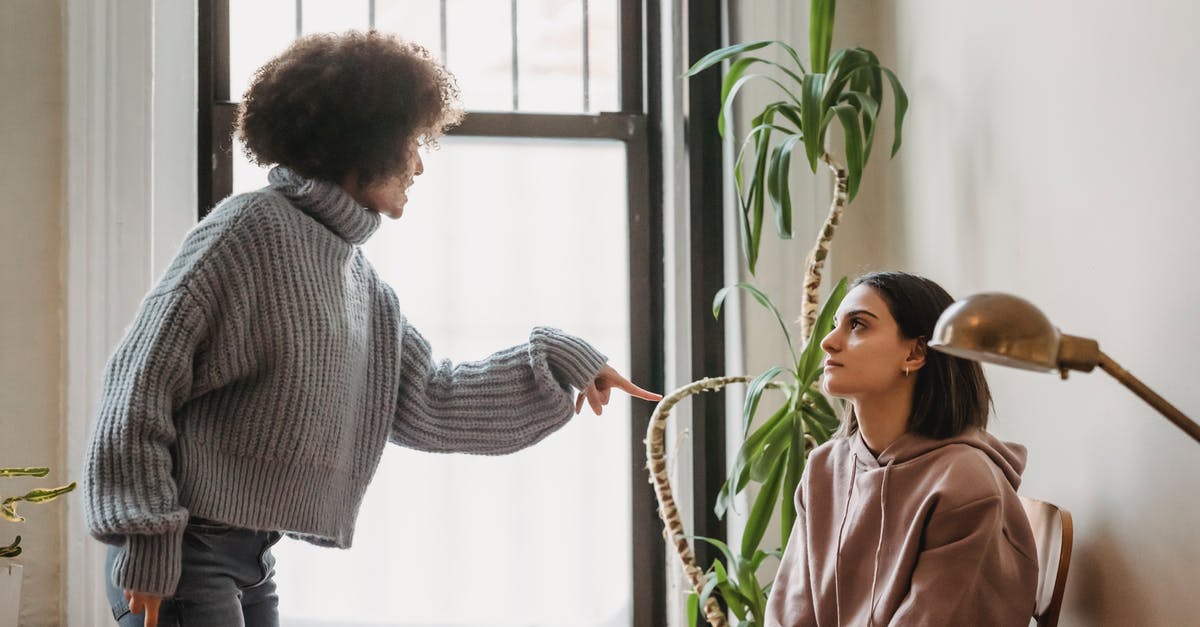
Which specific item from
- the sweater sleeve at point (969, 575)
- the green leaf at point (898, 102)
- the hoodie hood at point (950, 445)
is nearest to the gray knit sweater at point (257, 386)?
the hoodie hood at point (950, 445)

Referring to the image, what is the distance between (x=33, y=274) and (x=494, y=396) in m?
1.32

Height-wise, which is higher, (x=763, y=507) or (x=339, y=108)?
(x=339, y=108)

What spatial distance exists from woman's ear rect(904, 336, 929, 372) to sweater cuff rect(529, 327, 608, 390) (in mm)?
549

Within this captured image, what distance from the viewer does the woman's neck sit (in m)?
1.59

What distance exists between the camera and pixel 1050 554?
1.56m

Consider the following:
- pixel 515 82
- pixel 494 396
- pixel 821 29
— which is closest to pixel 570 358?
pixel 494 396

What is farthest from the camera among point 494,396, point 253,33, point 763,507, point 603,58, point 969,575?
point 603,58

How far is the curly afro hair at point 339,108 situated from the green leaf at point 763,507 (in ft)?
3.05

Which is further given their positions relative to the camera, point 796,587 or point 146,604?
point 796,587

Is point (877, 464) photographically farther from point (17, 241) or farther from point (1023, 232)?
point (17, 241)

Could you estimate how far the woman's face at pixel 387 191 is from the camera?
1.78m

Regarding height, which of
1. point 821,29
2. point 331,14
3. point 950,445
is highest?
point 331,14

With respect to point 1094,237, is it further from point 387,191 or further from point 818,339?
point 387,191

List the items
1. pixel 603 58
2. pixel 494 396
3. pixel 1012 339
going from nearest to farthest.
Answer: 1. pixel 1012 339
2. pixel 494 396
3. pixel 603 58
